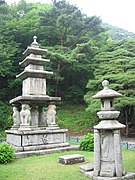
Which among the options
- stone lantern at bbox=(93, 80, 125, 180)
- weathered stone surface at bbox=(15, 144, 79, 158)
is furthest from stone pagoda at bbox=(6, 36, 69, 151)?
stone lantern at bbox=(93, 80, 125, 180)

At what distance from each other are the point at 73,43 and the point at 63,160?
21.4m

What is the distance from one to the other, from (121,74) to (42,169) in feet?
40.0

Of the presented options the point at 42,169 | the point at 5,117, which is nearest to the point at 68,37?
the point at 5,117

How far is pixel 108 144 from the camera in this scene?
288 inches

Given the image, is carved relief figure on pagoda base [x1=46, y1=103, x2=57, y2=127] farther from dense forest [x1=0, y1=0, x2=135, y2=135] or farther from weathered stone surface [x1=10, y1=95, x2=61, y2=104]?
dense forest [x1=0, y1=0, x2=135, y2=135]

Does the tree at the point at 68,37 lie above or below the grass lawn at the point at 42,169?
above

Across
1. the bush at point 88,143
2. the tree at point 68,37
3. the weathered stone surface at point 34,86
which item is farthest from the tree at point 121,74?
the weathered stone surface at point 34,86

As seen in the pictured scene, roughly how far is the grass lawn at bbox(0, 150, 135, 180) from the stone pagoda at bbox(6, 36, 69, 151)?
1795 mm

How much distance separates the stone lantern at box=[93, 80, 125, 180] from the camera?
703cm

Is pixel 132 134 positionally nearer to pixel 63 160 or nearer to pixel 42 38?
pixel 63 160

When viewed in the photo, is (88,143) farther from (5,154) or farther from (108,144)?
(108,144)

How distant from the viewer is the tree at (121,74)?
59.0 ft

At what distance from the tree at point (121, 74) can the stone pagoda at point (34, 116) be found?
5847 millimetres

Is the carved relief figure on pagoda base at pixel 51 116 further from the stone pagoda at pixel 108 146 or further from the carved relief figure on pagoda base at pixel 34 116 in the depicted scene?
the stone pagoda at pixel 108 146
